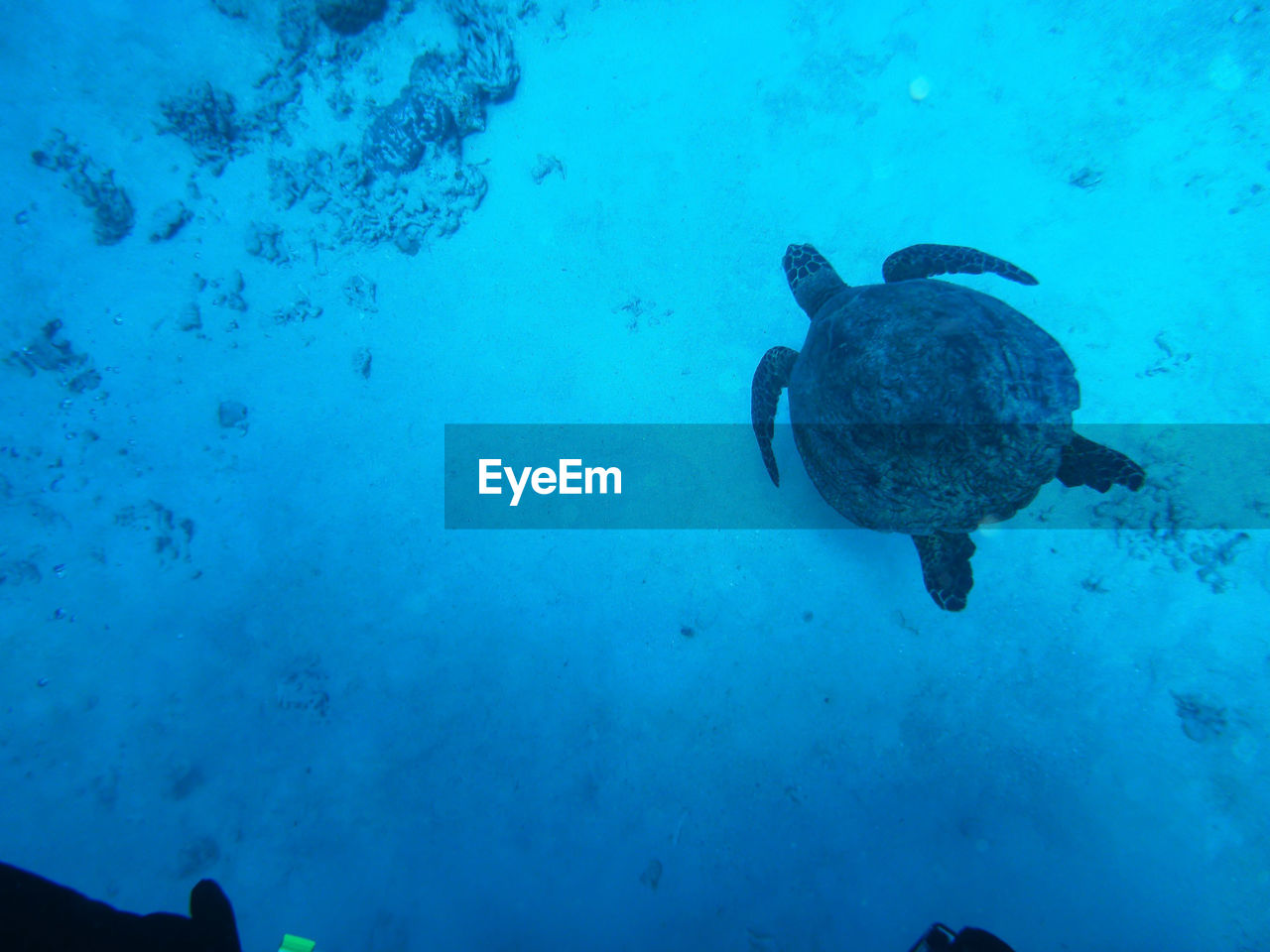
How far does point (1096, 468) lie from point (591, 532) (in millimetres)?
4503

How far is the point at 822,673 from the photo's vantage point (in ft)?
→ 16.6

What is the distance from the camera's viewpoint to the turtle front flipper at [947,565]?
14.0 feet

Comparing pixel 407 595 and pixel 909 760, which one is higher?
pixel 407 595

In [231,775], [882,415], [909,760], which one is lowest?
[231,775]

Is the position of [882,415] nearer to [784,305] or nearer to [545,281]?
[784,305]

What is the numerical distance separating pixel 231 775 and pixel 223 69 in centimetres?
881

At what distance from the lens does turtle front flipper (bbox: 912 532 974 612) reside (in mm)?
4277

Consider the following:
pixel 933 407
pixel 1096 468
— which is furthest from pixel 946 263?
pixel 933 407

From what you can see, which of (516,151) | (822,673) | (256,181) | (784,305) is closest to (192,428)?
(256,181)

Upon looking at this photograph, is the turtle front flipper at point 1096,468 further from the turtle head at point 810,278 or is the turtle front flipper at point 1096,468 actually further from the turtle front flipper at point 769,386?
the turtle head at point 810,278

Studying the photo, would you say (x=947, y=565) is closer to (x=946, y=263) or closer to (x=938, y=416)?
(x=938, y=416)

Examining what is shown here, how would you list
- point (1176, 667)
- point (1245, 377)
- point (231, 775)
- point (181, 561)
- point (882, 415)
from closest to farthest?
point (882, 415) → point (1176, 667) → point (1245, 377) → point (231, 775) → point (181, 561)

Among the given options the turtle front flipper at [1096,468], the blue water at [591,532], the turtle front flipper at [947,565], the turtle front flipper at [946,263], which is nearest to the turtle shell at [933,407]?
the turtle front flipper at [947,565]

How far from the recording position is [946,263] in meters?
4.84
